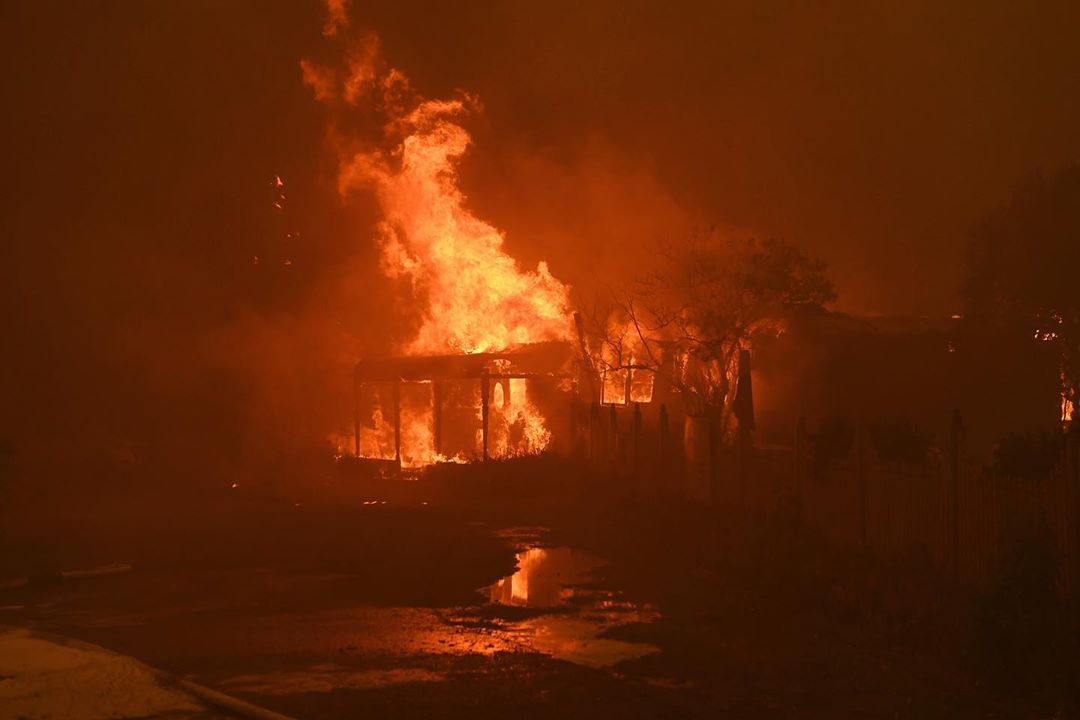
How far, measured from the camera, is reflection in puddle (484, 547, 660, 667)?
378 inches

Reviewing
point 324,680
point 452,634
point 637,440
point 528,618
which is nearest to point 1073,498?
point 528,618

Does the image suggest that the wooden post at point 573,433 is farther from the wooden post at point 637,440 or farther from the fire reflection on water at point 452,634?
the fire reflection on water at point 452,634

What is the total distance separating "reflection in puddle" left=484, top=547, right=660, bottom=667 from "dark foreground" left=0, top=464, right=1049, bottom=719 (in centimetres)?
4

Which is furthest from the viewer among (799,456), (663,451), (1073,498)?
(663,451)

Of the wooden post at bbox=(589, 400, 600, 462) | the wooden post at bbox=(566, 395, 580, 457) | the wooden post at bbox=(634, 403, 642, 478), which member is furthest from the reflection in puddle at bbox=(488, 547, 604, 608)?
→ the wooden post at bbox=(566, 395, 580, 457)

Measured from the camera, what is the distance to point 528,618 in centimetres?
1112

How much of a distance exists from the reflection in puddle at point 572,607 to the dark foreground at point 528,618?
1.7 inches

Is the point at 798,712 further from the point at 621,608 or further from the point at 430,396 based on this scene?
the point at 430,396

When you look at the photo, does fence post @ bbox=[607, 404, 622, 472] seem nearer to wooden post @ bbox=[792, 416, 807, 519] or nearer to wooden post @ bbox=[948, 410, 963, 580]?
wooden post @ bbox=[792, 416, 807, 519]

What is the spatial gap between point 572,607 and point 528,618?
0.70 metres

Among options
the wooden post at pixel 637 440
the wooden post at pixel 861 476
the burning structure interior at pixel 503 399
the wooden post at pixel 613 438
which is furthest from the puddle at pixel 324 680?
the burning structure interior at pixel 503 399

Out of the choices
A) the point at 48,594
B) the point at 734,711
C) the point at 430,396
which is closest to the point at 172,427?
the point at 430,396

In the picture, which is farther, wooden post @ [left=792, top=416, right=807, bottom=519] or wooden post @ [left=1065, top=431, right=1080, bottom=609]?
wooden post @ [left=792, top=416, right=807, bottom=519]

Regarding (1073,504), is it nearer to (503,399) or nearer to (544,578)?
(544,578)
